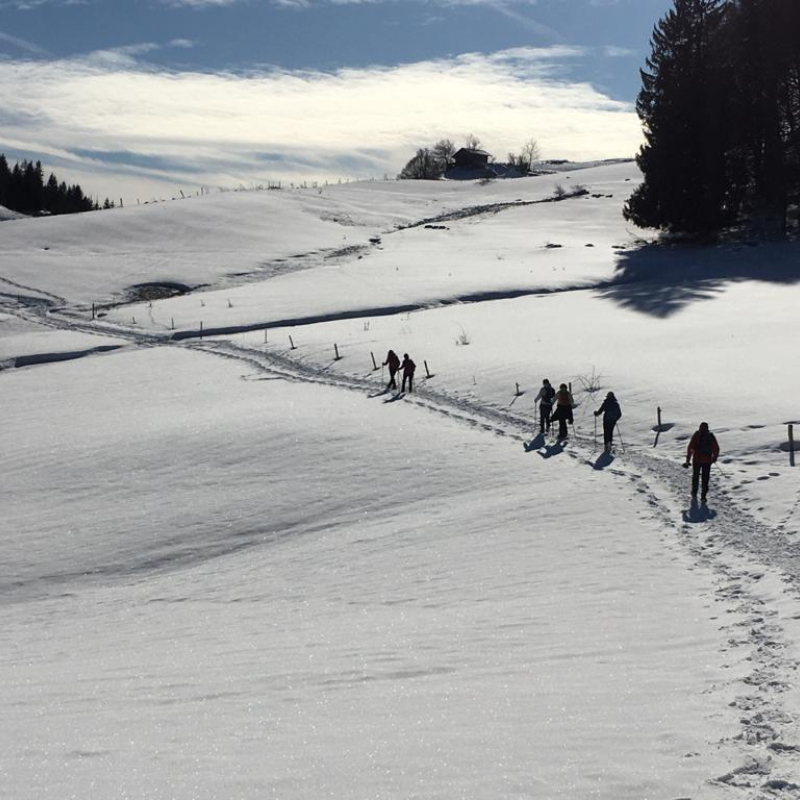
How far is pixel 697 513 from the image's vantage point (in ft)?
56.3

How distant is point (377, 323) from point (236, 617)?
28.6m

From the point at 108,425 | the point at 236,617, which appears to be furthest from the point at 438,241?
the point at 236,617

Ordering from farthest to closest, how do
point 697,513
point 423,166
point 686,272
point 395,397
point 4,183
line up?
point 423,166 → point 4,183 → point 686,272 → point 395,397 → point 697,513

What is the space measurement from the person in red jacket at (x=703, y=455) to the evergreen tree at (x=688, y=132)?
136 feet

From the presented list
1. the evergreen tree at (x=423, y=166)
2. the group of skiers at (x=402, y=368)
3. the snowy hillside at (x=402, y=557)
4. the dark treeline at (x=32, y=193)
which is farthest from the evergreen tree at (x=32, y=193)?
the group of skiers at (x=402, y=368)

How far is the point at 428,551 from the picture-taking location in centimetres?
1645

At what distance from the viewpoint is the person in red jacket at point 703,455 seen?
1758cm

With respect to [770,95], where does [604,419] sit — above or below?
below

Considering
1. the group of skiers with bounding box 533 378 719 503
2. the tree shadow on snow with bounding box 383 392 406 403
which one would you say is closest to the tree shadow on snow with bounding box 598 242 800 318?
the tree shadow on snow with bounding box 383 392 406 403

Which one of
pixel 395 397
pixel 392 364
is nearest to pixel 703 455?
pixel 395 397

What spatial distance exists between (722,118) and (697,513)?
145ft

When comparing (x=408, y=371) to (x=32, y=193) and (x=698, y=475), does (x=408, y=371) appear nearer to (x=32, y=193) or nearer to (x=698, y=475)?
(x=698, y=475)

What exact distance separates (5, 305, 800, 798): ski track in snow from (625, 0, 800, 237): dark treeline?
3127 cm

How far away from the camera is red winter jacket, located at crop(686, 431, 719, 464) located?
691 inches
